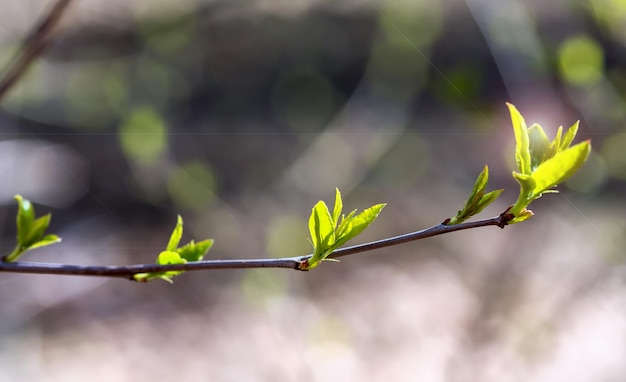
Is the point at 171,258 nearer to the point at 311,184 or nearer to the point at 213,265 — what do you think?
the point at 213,265

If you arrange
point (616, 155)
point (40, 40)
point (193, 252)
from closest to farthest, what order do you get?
point (193, 252) → point (40, 40) → point (616, 155)

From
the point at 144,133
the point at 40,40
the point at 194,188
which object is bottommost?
the point at 40,40

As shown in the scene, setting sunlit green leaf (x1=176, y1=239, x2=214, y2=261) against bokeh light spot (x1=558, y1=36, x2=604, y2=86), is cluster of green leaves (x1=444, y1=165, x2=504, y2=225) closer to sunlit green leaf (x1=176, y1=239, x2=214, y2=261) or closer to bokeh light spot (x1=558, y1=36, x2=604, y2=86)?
sunlit green leaf (x1=176, y1=239, x2=214, y2=261)

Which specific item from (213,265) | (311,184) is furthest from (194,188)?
(213,265)

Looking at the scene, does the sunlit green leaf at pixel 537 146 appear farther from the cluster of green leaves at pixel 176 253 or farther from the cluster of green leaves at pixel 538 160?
the cluster of green leaves at pixel 176 253

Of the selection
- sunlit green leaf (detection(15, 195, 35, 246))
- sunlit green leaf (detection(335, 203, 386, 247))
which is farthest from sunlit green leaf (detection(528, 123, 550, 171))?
sunlit green leaf (detection(15, 195, 35, 246))

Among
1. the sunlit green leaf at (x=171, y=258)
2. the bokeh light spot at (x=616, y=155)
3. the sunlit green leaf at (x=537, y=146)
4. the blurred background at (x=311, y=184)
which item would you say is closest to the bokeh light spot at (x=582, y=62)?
the blurred background at (x=311, y=184)

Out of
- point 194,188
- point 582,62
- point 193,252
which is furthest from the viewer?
Result: point 194,188

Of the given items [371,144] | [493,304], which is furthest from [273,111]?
[493,304]
